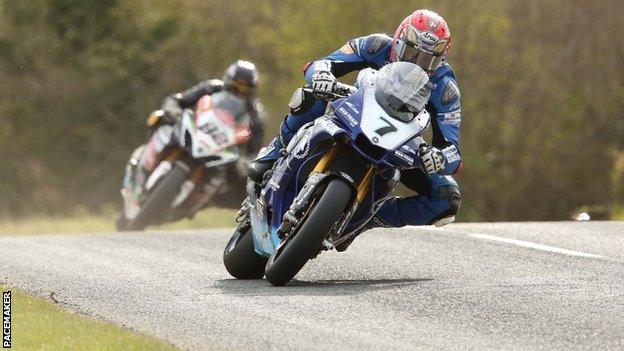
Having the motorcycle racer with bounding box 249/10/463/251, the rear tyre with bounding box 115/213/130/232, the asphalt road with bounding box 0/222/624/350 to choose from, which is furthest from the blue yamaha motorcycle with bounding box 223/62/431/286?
the rear tyre with bounding box 115/213/130/232

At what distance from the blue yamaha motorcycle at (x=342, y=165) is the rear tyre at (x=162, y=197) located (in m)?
7.60

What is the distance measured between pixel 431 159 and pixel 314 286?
1.14 m

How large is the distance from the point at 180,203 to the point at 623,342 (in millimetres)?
10983

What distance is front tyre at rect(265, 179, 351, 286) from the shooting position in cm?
901

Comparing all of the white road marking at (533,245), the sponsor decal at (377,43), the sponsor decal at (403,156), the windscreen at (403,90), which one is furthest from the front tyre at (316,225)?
the white road marking at (533,245)

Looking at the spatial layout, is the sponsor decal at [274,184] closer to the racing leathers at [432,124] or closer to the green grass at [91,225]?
the racing leathers at [432,124]

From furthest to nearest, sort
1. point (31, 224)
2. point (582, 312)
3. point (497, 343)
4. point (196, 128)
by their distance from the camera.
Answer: point (31, 224)
point (196, 128)
point (582, 312)
point (497, 343)

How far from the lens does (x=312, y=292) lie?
9336 millimetres

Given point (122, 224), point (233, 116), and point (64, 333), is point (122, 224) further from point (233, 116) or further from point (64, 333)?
point (64, 333)

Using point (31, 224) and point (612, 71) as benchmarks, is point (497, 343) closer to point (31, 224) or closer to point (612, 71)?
point (31, 224)

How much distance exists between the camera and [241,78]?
17.6 meters

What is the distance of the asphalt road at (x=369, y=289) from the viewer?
7.63m

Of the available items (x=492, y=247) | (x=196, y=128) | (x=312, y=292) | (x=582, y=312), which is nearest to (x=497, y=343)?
(x=582, y=312)

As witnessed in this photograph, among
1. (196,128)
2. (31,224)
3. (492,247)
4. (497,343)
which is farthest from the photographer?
(31,224)
